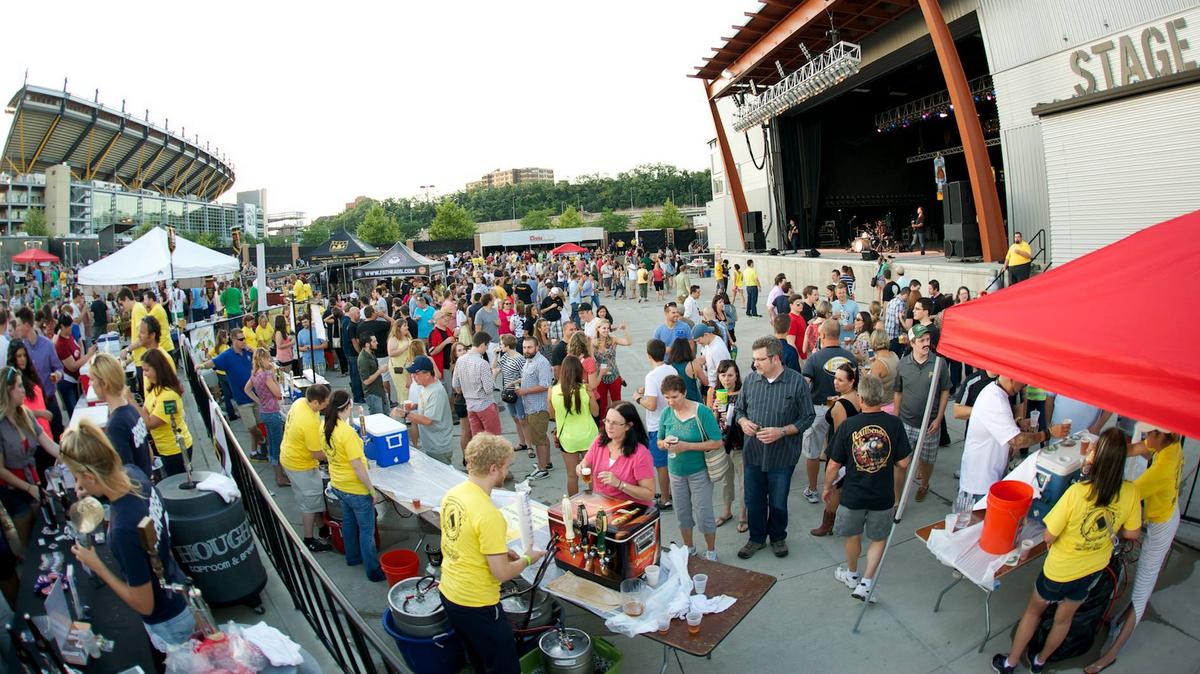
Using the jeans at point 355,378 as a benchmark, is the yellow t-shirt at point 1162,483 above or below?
above

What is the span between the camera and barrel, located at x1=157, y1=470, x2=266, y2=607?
13.3 ft

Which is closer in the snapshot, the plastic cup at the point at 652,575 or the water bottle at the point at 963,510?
the plastic cup at the point at 652,575

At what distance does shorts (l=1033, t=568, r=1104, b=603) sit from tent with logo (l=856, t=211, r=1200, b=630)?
85 cm

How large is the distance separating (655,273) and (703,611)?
20758 millimetres

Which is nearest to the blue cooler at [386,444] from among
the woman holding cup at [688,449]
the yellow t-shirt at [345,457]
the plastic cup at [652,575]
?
the yellow t-shirt at [345,457]

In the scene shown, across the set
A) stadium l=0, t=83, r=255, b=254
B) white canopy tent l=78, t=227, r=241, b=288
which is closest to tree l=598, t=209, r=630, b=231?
stadium l=0, t=83, r=255, b=254

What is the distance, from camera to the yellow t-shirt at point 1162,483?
3.66 m

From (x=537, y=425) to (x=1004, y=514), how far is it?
4.33m

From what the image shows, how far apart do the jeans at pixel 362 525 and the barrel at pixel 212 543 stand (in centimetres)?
81

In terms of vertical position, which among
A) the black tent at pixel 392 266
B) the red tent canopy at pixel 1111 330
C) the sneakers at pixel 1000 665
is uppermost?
the black tent at pixel 392 266

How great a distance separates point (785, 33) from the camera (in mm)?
18844

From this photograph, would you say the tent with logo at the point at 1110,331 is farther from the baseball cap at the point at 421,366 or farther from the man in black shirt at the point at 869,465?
the baseball cap at the point at 421,366

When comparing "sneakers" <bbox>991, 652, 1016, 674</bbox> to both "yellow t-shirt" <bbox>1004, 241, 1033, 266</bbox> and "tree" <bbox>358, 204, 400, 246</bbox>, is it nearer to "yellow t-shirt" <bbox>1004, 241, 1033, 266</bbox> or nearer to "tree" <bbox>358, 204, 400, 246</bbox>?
"yellow t-shirt" <bbox>1004, 241, 1033, 266</bbox>

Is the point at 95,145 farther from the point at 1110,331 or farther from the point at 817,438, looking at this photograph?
the point at 1110,331
